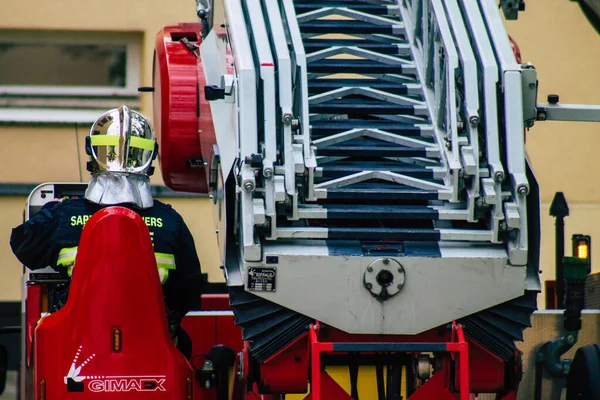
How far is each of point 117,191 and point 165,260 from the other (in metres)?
0.46

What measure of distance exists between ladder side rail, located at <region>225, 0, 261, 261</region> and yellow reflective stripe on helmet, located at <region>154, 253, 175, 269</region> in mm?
507

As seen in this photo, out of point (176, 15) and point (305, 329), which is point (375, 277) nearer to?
point (305, 329)

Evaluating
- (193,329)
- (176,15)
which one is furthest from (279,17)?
(176,15)

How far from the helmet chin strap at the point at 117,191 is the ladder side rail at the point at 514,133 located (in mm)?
1933

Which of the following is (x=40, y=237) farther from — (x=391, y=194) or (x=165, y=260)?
(x=391, y=194)

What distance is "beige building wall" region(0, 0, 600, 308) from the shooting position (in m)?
13.4

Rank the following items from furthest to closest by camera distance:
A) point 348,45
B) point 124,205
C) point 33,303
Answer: point 33,303 < point 348,45 < point 124,205

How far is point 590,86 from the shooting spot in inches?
538

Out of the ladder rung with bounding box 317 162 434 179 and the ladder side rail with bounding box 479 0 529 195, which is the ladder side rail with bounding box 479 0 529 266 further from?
the ladder rung with bounding box 317 162 434 179

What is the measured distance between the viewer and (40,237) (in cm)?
669

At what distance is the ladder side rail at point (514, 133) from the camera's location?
249 inches

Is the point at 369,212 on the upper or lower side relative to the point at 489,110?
lower

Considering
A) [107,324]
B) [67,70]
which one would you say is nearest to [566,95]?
[67,70]

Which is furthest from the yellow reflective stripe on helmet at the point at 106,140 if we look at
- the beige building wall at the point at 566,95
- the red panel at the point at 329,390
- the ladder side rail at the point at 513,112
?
the beige building wall at the point at 566,95
